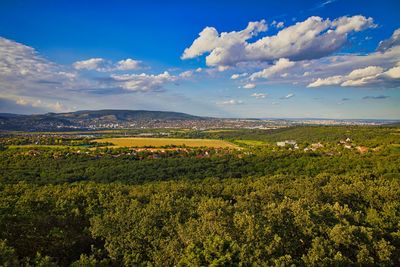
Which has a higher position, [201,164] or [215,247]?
[215,247]

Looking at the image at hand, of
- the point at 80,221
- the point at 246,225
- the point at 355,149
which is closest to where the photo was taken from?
the point at 246,225

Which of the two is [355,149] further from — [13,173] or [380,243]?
[13,173]

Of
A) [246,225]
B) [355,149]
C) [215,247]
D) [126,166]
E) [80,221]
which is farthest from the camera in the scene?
[355,149]

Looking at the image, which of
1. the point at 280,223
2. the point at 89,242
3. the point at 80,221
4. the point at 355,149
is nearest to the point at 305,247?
the point at 280,223

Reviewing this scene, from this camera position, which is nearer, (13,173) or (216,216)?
(216,216)

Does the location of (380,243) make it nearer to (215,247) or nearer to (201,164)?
(215,247)

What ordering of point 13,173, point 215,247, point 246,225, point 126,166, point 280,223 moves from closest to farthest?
1. point 215,247
2. point 246,225
3. point 280,223
4. point 13,173
5. point 126,166

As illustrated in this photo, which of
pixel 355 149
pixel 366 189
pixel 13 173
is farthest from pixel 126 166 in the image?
pixel 355 149

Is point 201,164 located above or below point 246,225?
below

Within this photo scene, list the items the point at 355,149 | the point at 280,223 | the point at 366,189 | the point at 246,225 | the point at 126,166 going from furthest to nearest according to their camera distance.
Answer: the point at 355,149, the point at 126,166, the point at 366,189, the point at 280,223, the point at 246,225
